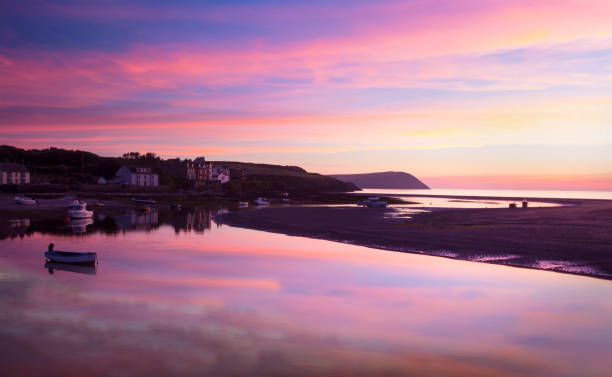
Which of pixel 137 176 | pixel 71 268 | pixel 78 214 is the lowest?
pixel 71 268

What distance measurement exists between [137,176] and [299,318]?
136m

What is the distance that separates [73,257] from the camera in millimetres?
25328

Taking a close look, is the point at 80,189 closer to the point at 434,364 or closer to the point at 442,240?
the point at 442,240

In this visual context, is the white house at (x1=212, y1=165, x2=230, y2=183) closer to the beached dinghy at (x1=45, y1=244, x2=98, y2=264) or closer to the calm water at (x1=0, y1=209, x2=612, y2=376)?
the calm water at (x1=0, y1=209, x2=612, y2=376)

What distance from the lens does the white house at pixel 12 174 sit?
410ft

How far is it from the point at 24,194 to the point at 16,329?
97097 mm

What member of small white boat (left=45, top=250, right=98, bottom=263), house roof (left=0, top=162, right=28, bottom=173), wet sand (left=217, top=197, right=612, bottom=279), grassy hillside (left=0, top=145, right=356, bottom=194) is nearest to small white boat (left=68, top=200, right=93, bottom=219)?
wet sand (left=217, top=197, right=612, bottom=279)

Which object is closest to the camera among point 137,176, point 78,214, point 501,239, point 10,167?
point 501,239

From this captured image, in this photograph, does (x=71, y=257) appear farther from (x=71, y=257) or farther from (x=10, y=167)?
(x=10, y=167)

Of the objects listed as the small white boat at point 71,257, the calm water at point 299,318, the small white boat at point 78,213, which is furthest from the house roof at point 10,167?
the small white boat at point 71,257

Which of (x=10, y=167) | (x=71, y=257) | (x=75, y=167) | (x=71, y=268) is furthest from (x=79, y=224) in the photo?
(x=75, y=167)

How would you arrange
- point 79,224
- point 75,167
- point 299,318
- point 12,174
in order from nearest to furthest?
point 299,318, point 79,224, point 12,174, point 75,167

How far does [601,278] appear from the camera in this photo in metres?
21.2

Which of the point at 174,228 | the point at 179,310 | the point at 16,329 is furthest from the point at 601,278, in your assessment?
the point at 174,228
